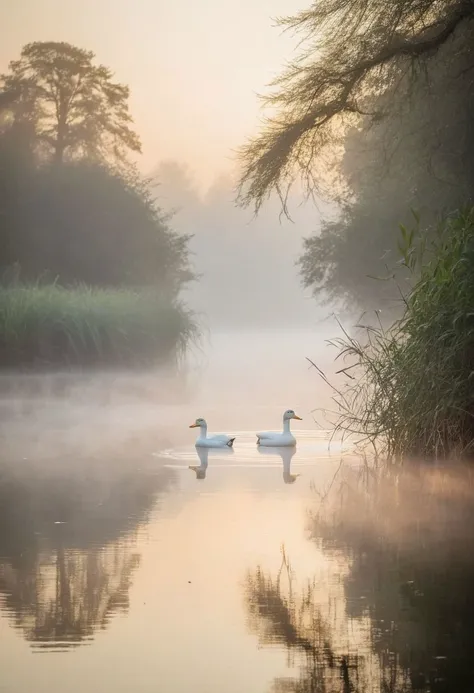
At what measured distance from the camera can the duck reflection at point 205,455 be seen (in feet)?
35.6

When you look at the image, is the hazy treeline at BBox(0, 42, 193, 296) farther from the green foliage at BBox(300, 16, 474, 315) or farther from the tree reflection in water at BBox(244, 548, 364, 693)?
the tree reflection in water at BBox(244, 548, 364, 693)

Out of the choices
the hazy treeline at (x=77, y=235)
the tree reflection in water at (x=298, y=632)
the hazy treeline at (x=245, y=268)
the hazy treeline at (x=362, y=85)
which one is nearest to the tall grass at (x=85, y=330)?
the hazy treeline at (x=77, y=235)

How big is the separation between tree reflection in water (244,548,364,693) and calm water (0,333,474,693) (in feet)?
0.04

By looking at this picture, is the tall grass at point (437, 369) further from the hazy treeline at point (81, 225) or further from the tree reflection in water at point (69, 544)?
the hazy treeline at point (81, 225)

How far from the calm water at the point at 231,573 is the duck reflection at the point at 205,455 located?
2 cm

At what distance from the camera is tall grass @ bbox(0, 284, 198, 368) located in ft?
79.9

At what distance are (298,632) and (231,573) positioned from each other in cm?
120

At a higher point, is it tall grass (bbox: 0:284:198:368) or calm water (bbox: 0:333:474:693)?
tall grass (bbox: 0:284:198:368)

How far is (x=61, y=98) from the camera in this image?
140ft

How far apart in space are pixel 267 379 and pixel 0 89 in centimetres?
1976

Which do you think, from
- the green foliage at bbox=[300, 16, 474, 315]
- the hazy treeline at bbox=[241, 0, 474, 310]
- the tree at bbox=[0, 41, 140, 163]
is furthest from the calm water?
the tree at bbox=[0, 41, 140, 163]

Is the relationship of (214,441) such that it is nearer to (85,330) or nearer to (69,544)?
(69,544)

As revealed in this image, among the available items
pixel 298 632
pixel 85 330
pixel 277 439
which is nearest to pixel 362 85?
pixel 277 439

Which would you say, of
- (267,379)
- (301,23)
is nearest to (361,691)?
(301,23)
